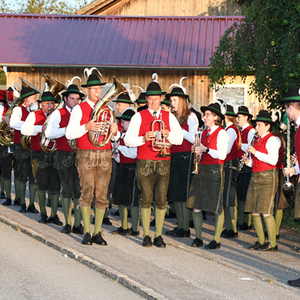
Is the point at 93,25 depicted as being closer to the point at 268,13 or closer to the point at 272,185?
the point at 268,13

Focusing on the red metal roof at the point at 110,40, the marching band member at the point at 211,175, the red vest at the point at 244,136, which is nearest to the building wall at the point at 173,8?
the red metal roof at the point at 110,40

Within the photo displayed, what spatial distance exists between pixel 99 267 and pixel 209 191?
96.4 inches

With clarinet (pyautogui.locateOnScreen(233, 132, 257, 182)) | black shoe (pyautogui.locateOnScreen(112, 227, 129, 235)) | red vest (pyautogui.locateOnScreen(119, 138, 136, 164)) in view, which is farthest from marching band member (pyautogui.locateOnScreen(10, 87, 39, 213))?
clarinet (pyautogui.locateOnScreen(233, 132, 257, 182))

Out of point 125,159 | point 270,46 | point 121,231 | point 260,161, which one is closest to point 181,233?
point 121,231

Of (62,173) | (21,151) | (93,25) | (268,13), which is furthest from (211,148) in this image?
(93,25)

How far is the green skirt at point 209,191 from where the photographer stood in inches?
344

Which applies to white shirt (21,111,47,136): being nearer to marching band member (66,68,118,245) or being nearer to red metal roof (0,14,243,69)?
marching band member (66,68,118,245)

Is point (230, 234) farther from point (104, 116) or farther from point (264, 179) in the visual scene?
point (104, 116)

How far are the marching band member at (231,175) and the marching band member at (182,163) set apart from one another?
621 mm

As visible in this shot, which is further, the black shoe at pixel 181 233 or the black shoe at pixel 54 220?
the black shoe at pixel 54 220

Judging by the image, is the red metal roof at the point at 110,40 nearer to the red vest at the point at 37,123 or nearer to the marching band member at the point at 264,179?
the red vest at the point at 37,123

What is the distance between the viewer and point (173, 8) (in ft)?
81.9

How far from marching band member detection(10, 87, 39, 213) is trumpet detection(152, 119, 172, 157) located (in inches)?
157

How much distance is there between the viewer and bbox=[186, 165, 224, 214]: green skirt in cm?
873
